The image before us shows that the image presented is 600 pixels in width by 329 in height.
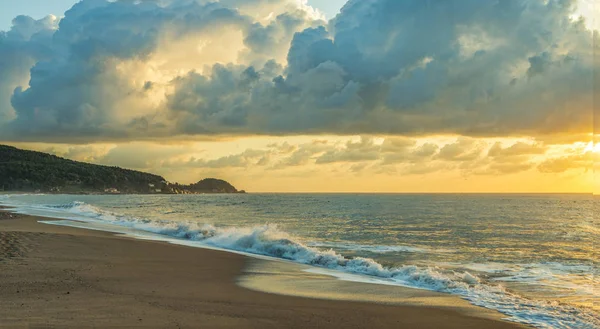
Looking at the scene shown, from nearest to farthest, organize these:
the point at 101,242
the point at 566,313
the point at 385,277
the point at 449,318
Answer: the point at 449,318 < the point at 566,313 < the point at 385,277 < the point at 101,242

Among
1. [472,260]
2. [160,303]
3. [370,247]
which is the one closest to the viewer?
[160,303]

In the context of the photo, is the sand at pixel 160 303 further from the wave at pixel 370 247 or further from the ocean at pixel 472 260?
the wave at pixel 370 247

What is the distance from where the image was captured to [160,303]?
1338cm

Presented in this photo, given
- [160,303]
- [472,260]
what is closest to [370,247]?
[472,260]

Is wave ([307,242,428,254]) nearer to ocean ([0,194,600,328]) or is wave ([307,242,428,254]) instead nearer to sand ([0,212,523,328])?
ocean ([0,194,600,328])

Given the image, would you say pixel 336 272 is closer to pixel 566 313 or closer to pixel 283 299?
pixel 283 299

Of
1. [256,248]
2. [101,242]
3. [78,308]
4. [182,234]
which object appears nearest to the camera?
[78,308]

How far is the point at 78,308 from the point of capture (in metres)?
12.1

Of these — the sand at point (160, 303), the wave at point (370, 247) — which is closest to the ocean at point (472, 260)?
the wave at point (370, 247)

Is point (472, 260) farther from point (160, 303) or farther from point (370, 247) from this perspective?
point (160, 303)

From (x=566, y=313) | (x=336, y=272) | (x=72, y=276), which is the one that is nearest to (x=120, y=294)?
(x=72, y=276)

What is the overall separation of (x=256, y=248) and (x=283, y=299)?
51.9 ft

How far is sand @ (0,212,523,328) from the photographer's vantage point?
11.6m

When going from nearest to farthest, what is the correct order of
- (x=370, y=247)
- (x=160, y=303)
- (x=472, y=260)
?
(x=160, y=303) → (x=472, y=260) → (x=370, y=247)
